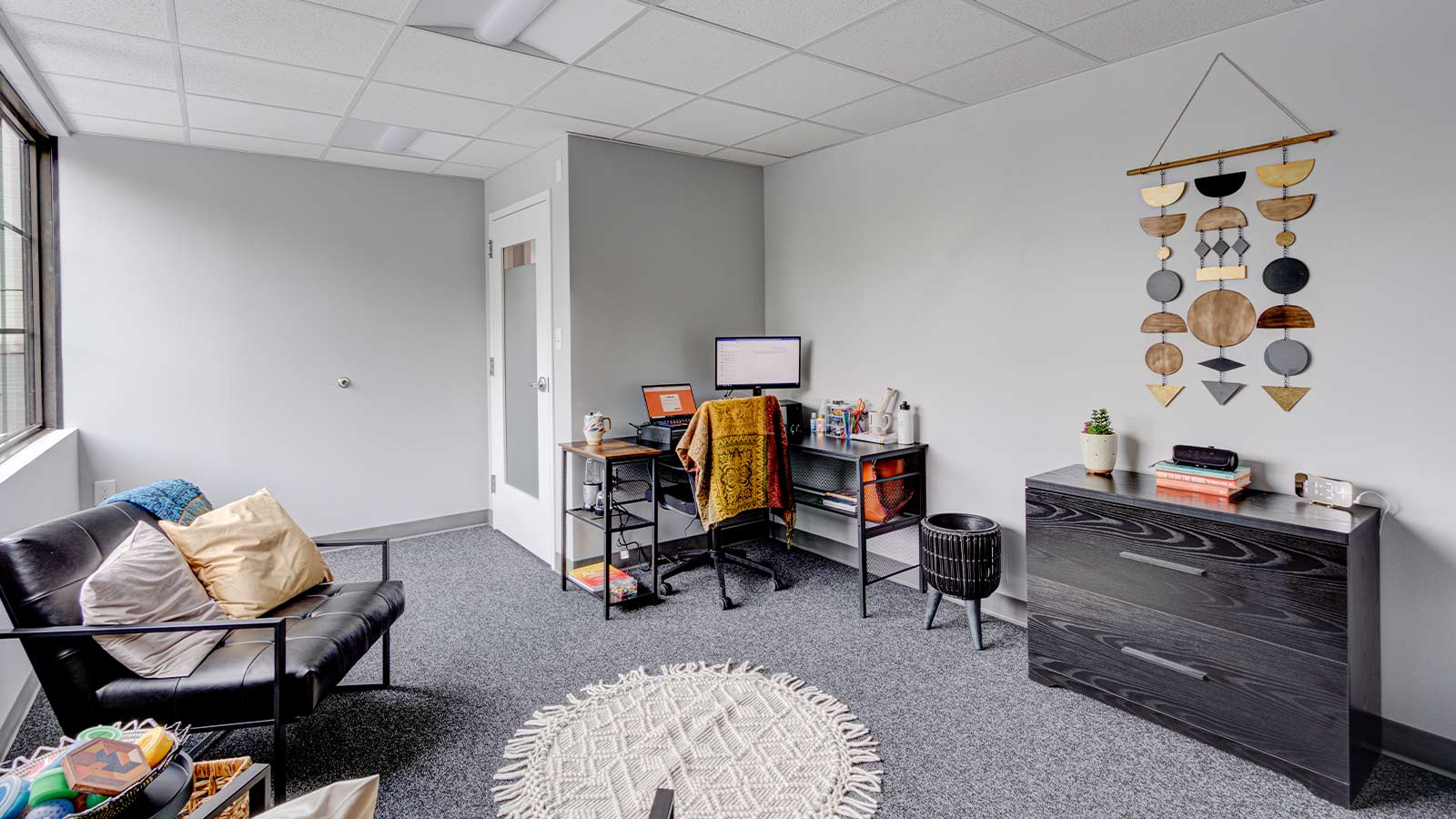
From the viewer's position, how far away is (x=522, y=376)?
4.32 metres

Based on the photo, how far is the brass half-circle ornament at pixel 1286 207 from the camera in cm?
229

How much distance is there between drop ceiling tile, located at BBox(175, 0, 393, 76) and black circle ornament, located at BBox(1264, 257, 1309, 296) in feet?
10.0

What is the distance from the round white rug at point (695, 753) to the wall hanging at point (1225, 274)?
69.3 inches

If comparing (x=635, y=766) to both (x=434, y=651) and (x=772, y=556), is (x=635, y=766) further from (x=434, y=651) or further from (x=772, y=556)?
(x=772, y=556)

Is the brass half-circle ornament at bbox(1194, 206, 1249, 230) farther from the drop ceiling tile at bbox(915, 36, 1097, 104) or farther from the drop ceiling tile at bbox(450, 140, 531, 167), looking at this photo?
the drop ceiling tile at bbox(450, 140, 531, 167)

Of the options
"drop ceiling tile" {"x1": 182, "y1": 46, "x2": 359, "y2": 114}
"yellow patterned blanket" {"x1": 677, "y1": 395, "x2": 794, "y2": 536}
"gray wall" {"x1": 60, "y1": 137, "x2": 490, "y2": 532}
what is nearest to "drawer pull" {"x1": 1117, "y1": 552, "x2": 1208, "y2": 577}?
"yellow patterned blanket" {"x1": 677, "y1": 395, "x2": 794, "y2": 536}

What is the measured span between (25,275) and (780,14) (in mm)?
3667

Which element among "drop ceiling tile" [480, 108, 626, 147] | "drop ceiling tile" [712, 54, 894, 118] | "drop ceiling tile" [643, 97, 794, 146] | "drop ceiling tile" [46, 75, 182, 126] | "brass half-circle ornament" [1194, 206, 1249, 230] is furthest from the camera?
"drop ceiling tile" [480, 108, 626, 147]

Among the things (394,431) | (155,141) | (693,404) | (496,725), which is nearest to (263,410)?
(394,431)

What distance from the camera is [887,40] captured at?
2535 mm

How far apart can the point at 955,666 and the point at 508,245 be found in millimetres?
3423

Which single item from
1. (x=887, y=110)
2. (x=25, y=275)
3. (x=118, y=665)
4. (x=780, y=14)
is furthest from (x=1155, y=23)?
(x=25, y=275)

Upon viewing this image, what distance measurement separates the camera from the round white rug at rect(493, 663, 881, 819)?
1930 mm

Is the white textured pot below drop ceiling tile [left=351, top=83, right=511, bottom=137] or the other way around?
below
